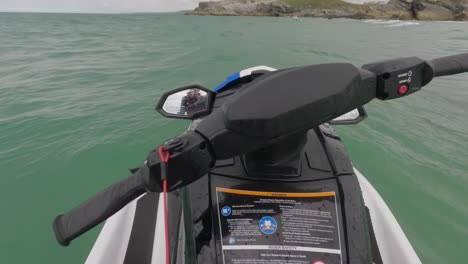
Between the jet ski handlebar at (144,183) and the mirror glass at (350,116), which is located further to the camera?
the mirror glass at (350,116)

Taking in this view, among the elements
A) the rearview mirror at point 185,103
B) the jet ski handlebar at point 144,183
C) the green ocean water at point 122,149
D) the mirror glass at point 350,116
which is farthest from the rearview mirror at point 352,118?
the green ocean water at point 122,149

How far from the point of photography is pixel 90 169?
12.5ft

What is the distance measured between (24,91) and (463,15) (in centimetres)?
6919

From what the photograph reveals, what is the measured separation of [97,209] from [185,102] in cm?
95

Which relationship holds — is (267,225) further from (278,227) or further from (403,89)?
(403,89)

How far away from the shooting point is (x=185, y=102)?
1.60 metres

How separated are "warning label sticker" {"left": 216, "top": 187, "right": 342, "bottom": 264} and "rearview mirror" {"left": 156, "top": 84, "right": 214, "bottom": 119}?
18.2 inches

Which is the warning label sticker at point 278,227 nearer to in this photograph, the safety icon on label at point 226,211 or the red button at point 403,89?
the safety icon on label at point 226,211

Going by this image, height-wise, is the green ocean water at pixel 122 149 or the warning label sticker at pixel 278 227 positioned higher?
the warning label sticker at pixel 278 227

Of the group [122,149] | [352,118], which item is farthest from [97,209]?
[122,149]

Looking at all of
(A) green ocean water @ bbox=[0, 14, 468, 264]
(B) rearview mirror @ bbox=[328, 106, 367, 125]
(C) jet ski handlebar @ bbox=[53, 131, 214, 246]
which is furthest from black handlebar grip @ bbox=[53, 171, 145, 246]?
(A) green ocean water @ bbox=[0, 14, 468, 264]

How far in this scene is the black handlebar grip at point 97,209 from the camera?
71 centimetres

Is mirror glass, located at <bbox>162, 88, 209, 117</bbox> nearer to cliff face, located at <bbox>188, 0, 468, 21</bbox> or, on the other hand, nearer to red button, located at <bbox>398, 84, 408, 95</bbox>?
red button, located at <bbox>398, 84, 408, 95</bbox>

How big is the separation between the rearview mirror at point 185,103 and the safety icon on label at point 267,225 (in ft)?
1.96
